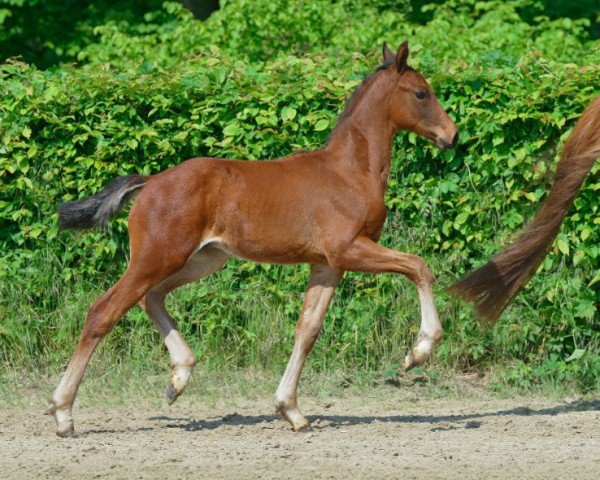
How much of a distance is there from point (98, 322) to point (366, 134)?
6.81 feet

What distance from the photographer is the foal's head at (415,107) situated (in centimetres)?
717

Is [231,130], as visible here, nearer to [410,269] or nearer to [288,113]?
[288,113]

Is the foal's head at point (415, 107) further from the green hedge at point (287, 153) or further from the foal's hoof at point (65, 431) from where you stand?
the foal's hoof at point (65, 431)

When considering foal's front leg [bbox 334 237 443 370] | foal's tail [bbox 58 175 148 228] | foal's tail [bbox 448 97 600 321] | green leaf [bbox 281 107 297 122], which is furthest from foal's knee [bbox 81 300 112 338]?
green leaf [bbox 281 107 297 122]

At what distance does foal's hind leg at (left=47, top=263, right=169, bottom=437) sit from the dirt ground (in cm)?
16

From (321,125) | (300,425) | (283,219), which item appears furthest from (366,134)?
(300,425)

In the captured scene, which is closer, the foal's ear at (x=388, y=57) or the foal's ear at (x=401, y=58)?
the foal's ear at (x=401, y=58)

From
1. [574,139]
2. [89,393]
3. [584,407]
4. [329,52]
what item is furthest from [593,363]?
[329,52]

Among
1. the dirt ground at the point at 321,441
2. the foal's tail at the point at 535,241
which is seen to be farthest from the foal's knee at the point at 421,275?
the dirt ground at the point at 321,441

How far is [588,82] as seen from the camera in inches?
333

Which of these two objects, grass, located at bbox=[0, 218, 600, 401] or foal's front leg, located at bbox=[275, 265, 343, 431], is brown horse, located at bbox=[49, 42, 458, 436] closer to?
foal's front leg, located at bbox=[275, 265, 343, 431]

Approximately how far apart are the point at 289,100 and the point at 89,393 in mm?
2749

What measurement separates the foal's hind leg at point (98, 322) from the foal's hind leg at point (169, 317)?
37cm

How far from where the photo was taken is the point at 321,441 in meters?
6.62
